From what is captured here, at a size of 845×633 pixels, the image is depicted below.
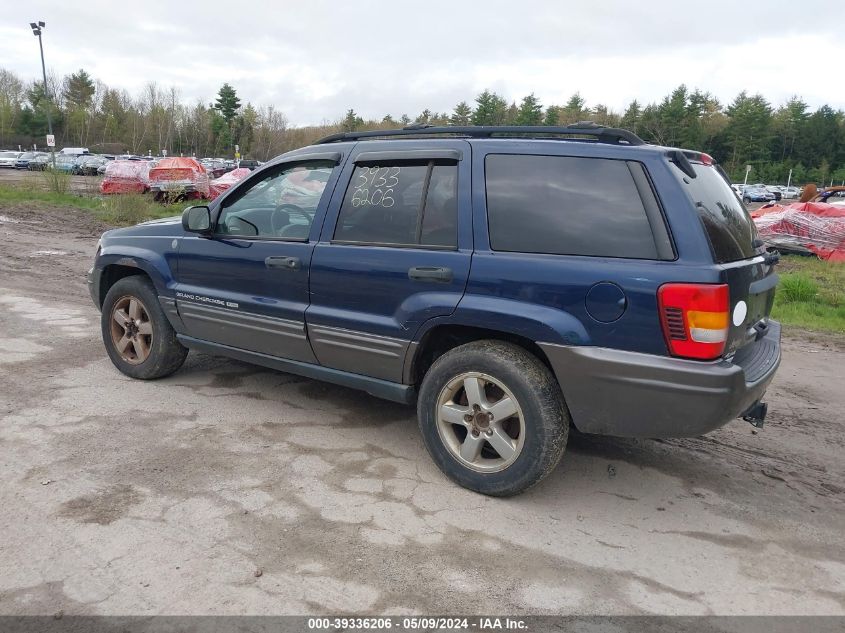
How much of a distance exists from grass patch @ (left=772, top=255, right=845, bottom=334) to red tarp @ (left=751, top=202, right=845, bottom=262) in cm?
288

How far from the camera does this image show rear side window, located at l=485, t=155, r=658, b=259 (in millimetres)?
3086

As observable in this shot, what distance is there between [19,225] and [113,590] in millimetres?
15744

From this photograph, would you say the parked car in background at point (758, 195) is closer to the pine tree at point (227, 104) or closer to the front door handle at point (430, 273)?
the front door handle at point (430, 273)

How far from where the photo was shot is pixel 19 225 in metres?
15.5

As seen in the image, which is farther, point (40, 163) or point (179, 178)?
point (40, 163)

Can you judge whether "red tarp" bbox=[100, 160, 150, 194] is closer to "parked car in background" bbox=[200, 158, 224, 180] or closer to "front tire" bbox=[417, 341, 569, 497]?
"parked car in background" bbox=[200, 158, 224, 180]

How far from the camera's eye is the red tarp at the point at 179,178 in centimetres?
2114

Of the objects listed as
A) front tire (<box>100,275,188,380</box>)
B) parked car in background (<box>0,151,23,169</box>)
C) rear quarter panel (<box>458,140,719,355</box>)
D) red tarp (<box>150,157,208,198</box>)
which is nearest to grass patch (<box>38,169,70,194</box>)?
red tarp (<box>150,157,208,198</box>)

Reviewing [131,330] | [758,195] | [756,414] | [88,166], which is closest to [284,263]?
[131,330]

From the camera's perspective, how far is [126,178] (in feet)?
75.5

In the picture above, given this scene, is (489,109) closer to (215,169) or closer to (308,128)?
(308,128)

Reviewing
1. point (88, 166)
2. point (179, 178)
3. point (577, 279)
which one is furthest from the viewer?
point (88, 166)

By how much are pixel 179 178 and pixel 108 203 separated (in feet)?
14.4

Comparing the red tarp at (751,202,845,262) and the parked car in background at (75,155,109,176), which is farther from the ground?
the parked car in background at (75,155,109,176)
